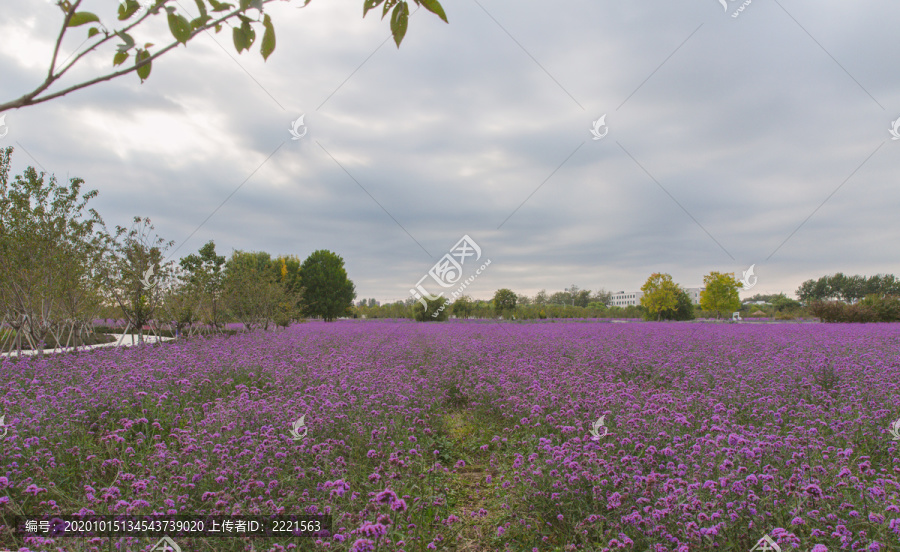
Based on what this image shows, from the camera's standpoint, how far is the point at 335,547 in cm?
288

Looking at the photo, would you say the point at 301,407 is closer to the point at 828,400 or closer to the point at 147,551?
the point at 147,551


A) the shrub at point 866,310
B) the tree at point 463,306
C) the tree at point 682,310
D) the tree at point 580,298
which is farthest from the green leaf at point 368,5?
the tree at point 580,298

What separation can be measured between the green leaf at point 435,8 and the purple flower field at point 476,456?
2.42 metres

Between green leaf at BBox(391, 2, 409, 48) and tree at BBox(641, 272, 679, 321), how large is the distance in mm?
42715

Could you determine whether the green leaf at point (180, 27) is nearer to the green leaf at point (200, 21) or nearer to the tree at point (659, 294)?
the green leaf at point (200, 21)

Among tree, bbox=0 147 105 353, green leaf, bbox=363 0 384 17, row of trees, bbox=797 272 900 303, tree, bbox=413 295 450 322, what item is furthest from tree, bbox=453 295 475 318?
row of trees, bbox=797 272 900 303

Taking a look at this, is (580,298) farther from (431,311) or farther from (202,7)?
(202,7)

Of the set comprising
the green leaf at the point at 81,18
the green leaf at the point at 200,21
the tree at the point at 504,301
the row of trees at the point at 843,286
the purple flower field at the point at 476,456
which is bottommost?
the purple flower field at the point at 476,456

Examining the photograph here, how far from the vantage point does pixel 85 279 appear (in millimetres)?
11977

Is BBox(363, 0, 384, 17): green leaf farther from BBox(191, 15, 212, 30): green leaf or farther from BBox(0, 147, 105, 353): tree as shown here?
BBox(0, 147, 105, 353): tree

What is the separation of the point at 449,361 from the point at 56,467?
6.60m

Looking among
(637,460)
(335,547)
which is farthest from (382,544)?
Result: (637,460)

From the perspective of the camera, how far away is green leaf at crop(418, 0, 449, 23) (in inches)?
34.8

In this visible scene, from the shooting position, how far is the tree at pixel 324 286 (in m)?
45.0
